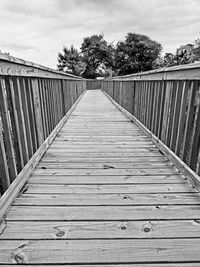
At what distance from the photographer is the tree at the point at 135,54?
128ft

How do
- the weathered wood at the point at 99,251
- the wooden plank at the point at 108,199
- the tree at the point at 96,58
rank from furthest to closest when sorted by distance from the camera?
the tree at the point at 96,58
the wooden plank at the point at 108,199
the weathered wood at the point at 99,251

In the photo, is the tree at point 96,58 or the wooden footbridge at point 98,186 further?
the tree at point 96,58

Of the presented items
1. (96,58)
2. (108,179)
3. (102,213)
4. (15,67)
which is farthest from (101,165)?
(96,58)

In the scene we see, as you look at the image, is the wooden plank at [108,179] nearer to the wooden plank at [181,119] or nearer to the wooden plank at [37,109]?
the wooden plank at [181,119]

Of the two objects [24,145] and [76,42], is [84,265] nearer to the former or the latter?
[24,145]

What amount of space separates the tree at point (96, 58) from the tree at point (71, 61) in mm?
1303

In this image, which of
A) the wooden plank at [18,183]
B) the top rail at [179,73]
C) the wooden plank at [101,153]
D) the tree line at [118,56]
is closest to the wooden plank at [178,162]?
the wooden plank at [101,153]

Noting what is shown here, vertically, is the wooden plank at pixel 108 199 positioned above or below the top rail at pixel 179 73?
below

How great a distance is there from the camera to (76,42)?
4903 cm

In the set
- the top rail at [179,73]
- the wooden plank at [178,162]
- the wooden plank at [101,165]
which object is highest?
the top rail at [179,73]

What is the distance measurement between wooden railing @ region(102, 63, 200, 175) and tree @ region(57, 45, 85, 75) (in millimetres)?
37736

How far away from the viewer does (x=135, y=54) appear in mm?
39500

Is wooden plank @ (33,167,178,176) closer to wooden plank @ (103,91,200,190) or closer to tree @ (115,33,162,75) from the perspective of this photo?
wooden plank @ (103,91,200,190)

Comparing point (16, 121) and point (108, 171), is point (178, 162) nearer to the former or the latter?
point (108, 171)
